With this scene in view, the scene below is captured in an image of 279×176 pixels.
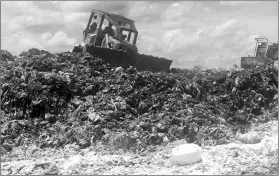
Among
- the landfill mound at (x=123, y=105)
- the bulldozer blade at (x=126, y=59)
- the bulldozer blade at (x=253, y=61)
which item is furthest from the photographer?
the bulldozer blade at (x=253, y=61)

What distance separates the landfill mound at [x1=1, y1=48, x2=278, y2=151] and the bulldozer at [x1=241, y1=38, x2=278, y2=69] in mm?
3560

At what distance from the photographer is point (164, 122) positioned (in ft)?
26.4

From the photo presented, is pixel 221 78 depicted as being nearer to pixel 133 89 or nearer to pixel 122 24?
pixel 133 89

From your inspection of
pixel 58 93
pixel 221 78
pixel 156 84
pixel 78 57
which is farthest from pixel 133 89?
pixel 78 57

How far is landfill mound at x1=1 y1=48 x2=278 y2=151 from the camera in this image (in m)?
7.61

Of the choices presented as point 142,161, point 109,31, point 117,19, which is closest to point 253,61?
point 117,19

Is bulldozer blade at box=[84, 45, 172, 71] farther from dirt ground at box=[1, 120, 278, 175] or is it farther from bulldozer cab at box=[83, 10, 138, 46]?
dirt ground at box=[1, 120, 278, 175]

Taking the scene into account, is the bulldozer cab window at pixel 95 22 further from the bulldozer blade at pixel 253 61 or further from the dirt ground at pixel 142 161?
the dirt ground at pixel 142 161

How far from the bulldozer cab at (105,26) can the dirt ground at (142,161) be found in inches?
281

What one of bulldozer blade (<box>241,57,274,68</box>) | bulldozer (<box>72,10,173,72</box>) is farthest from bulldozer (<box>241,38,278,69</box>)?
bulldozer (<box>72,10,173,72</box>)

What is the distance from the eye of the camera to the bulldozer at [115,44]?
12500 millimetres

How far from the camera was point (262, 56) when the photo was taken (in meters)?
14.5

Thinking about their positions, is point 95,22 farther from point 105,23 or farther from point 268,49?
point 268,49

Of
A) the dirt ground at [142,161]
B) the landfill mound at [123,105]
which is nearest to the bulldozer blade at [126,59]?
the landfill mound at [123,105]
